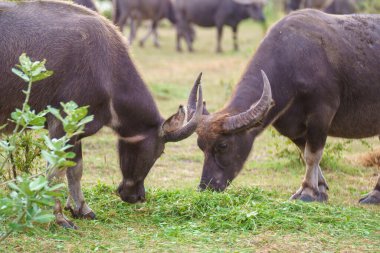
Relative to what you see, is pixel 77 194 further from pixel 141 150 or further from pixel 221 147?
pixel 221 147

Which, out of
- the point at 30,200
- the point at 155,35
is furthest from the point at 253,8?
the point at 30,200

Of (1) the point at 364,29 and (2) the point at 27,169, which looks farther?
(1) the point at 364,29

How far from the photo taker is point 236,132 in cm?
737

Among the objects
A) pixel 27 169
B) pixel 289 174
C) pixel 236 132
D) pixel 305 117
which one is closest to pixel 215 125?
pixel 236 132

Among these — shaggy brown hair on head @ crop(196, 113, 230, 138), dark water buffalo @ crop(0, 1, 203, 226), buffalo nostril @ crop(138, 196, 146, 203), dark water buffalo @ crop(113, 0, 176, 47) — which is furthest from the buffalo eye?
dark water buffalo @ crop(113, 0, 176, 47)

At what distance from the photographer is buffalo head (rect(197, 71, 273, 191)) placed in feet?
23.8

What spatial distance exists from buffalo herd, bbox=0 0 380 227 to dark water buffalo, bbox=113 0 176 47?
47.2ft

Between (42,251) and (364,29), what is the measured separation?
461 centimetres

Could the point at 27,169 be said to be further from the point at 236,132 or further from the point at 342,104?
the point at 342,104

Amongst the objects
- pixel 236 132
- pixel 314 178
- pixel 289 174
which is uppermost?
pixel 236 132

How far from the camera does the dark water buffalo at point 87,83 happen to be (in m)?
5.97

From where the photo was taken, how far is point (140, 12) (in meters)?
22.9

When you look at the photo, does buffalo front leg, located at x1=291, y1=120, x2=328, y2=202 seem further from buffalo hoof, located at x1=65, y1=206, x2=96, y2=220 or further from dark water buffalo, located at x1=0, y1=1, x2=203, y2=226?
buffalo hoof, located at x1=65, y1=206, x2=96, y2=220

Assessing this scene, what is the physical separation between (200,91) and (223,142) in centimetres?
72
